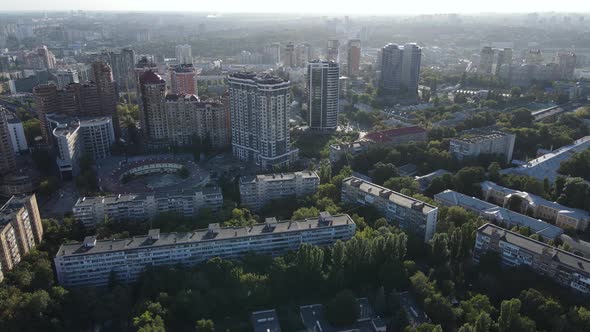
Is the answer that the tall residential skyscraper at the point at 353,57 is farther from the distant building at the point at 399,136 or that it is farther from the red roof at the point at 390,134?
A: the red roof at the point at 390,134

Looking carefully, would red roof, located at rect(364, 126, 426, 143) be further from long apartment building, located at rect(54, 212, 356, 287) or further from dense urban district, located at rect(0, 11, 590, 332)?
long apartment building, located at rect(54, 212, 356, 287)

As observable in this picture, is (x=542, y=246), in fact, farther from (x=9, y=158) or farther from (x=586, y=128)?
(x=9, y=158)

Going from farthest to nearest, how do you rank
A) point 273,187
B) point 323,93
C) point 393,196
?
1. point 323,93
2. point 273,187
3. point 393,196

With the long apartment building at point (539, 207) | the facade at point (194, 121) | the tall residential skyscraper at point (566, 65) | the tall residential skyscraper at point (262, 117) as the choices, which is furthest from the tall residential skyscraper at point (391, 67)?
the long apartment building at point (539, 207)

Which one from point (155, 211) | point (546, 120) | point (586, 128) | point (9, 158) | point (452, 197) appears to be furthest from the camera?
point (546, 120)

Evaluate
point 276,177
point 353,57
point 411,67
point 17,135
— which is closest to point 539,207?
point 276,177

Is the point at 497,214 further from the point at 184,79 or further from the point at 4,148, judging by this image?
the point at 184,79

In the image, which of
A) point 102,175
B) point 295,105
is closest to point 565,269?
point 102,175
